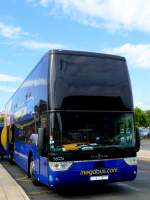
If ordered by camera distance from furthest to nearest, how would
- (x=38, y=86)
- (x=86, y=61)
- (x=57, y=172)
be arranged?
(x=38, y=86), (x=86, y=61), (x=57, y=172)

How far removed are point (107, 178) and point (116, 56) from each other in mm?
3349

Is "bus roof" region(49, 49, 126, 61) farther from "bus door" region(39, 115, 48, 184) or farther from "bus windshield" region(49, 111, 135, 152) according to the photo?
"bus door" region(39, 115, 48, 184)

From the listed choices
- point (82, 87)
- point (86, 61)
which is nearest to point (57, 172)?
point (82, 87)

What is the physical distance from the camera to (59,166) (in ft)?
38.5

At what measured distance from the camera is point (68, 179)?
11.8 meters

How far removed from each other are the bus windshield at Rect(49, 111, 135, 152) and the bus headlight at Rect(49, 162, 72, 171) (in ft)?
1.07

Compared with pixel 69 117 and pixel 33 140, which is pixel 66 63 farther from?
pixel 33 140

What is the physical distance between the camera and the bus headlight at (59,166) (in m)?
11.7

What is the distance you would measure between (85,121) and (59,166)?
4.41 feet

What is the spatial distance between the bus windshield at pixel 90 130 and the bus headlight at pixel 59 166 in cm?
33

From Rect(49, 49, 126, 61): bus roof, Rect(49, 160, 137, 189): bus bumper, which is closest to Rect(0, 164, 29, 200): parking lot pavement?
Rect(49, 160, 137, 189): bus bumper

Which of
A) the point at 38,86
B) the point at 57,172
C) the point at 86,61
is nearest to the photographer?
the point at 57,172

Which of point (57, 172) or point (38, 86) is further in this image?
point (38, 86)

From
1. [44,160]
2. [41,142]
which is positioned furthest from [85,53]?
[44,160]
